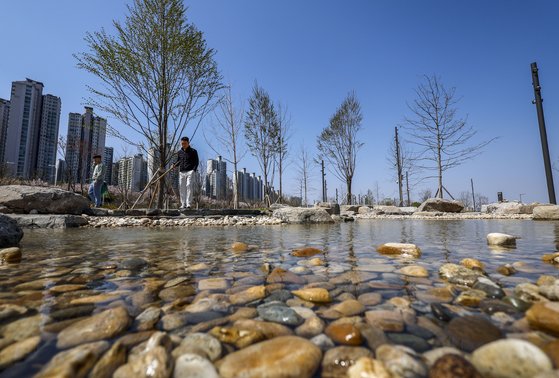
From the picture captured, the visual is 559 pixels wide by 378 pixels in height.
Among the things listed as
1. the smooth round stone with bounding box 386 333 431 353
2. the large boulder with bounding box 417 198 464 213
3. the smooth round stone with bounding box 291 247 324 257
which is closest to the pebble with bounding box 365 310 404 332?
the smooth round stone with bounding box 386 333 431 353

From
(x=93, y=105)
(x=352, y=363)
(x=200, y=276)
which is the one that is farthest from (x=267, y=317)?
(x=93, y=105)

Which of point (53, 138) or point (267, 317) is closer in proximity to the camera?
point (267, 317)

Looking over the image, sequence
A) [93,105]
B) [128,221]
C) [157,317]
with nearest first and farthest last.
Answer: [157,317], [128,221], [93,105]

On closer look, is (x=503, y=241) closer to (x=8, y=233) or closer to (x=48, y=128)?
(x=8, y=233)

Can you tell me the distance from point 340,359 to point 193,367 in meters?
0.38

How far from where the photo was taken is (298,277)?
1.55 meters

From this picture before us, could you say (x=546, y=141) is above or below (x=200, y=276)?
above

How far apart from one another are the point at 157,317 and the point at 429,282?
133cm

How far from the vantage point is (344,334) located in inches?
32.9

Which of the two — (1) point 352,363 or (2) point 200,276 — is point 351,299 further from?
(2) point 200,276

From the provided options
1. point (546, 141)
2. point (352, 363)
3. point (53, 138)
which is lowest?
point (352, 363)

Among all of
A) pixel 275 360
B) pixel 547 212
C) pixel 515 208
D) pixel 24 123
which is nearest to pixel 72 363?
pixel 275 360

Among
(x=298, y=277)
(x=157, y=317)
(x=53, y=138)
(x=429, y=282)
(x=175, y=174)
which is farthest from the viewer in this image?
(x=53, y=138)

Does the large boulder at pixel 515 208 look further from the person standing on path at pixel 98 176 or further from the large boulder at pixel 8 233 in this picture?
the person standing on path at pixel 98 176
